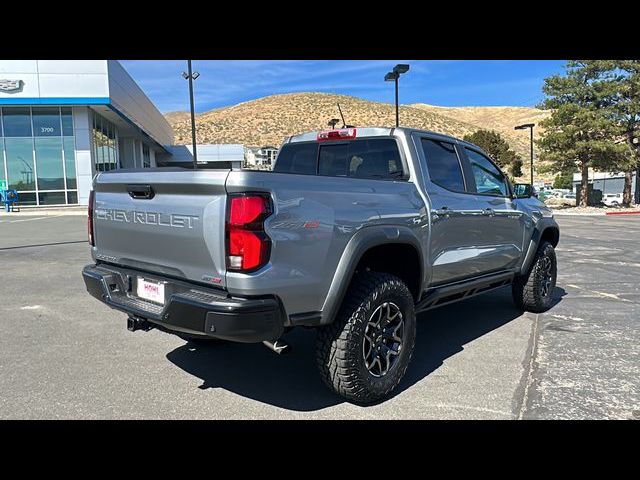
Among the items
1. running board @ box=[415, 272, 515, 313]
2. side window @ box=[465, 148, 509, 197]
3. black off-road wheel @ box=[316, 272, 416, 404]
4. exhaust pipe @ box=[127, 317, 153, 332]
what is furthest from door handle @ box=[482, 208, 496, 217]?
exhaust pipe @ box=[127, 317, 153, 332]

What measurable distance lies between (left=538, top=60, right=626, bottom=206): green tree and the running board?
23.8 metres

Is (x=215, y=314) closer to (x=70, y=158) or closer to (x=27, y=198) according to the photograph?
(x=70, y=158)

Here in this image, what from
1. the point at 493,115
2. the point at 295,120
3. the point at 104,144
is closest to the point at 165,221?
the point at 104,144

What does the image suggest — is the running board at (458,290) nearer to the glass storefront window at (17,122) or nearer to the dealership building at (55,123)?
the dealership building at (55,123)

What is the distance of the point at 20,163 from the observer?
26031mm

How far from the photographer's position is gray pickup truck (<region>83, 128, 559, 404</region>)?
2904mm

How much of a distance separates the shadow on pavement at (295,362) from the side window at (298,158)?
170cm

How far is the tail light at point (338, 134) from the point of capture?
4.61 meters

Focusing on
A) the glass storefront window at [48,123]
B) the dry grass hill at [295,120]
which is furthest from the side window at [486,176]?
the dry grass hill at [295,120]

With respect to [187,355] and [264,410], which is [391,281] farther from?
[187,355]
